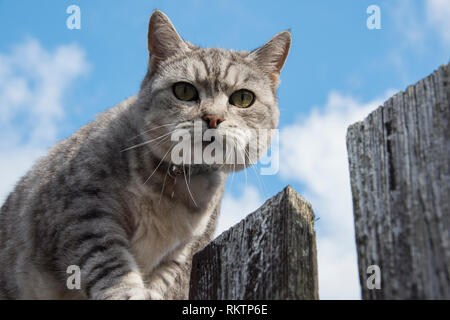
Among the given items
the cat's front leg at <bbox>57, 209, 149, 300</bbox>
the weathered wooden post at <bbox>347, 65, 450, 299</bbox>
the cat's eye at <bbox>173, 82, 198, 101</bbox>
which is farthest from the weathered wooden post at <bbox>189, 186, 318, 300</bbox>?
the cat's eye at <bbox>173, 82, 198, 101</bbox>

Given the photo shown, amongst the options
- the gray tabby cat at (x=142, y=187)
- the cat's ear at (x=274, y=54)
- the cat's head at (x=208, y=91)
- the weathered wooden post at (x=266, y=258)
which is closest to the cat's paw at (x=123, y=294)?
the gray tabby cat at (x=142, y=187)

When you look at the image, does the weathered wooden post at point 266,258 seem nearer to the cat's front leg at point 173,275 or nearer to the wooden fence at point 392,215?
the wooden fence at point 392,215

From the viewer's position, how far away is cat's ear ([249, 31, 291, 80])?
3551 mm

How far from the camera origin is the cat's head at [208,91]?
113 inches

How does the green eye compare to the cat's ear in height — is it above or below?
below

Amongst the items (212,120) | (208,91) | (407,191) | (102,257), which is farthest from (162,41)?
(407,191)

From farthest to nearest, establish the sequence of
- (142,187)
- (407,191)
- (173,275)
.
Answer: (173,275) → (142,187) → (407,191)

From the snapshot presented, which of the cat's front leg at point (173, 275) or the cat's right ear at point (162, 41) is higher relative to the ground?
the cat's right ear at point (162, 41)

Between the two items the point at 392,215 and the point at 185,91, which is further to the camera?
the point at 185,91

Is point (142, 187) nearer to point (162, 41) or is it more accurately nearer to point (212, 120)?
point (212, 120)

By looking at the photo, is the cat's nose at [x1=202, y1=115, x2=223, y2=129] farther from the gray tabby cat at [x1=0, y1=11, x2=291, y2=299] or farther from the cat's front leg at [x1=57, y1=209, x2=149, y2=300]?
the cat's front leg at [x1=57, y1=209, x2=149, y2=300]

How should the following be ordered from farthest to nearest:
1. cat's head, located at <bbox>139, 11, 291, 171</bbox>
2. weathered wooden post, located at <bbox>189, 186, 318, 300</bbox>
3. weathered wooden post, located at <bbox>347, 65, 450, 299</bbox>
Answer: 1. cat's head, located at <bbox>139, 11, 291, 171</bbox>
2. weathered wooden post, located at <bbox>189, 186, 318, 300</bbox>
3. weathered wooden post, located at <bbox>347, 65, 450, 299</bbox>

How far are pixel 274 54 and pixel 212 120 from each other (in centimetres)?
110

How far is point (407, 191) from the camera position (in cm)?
124
